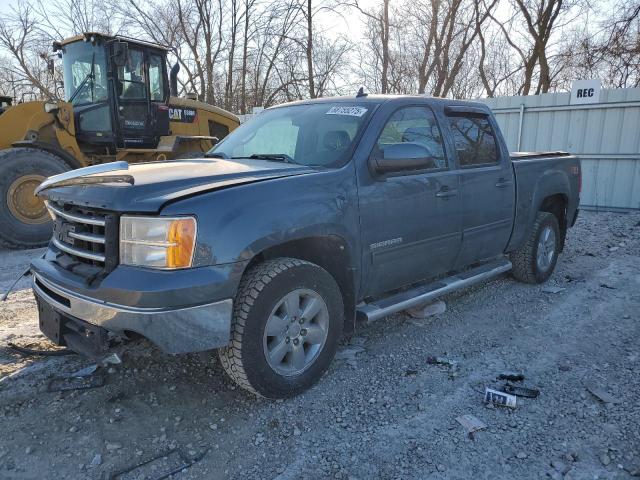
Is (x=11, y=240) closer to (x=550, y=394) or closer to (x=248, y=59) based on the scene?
(x=550, y=394)

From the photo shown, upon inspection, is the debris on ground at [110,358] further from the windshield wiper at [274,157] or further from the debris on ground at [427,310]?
the debris on ground at [427,310]

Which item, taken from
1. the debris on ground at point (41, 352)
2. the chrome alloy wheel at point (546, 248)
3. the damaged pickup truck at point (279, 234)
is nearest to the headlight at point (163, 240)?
the damaged pickup truck at point (279, 234)

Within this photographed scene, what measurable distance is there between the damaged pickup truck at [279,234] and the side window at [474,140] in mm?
20

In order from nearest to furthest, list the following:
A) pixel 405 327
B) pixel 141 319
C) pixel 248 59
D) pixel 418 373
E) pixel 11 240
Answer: pixel 141 319 < pixel 418 373 < pixel 405 327 < pixel 11 240 < pixel 248 59

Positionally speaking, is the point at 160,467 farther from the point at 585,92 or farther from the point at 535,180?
the point at 585,92

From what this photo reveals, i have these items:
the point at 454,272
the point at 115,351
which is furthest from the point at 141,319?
the point at 454,272

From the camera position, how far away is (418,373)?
3564 millimetres

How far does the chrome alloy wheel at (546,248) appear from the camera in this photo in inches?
221

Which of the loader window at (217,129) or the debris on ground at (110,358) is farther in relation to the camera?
the loader window at (217,129)

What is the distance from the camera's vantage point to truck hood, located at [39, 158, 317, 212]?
2.64 m

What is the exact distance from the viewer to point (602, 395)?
10.5 feet

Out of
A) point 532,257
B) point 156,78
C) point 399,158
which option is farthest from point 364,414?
point 156,78

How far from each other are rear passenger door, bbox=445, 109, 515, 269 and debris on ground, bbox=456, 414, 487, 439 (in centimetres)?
173

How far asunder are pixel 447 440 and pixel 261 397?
1.16 meters
